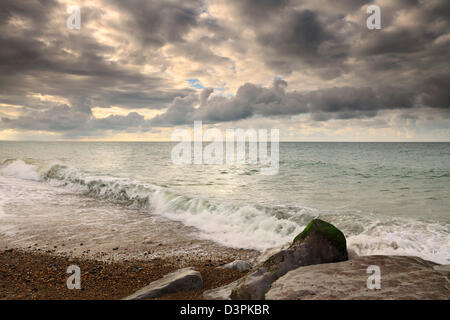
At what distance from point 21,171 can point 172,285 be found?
2890 cm

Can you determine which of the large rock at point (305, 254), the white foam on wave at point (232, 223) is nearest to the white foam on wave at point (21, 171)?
the white foam on wave at point (232, 223)

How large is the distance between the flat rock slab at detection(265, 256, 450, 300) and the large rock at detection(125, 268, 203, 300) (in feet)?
5.53

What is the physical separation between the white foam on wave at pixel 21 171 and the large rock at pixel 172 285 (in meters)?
24.5

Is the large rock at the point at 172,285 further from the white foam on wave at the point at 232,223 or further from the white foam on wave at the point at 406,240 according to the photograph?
the white foam on wave at the point at 406,240

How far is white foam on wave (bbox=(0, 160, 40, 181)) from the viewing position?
81.0 ft

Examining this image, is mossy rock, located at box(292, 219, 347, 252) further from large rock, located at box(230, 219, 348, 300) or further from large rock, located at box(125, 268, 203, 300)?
large rock, located at box(125, 268, 203, 300)

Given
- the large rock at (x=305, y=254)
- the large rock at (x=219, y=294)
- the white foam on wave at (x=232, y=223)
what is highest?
the large rock at (x=305, y=254)

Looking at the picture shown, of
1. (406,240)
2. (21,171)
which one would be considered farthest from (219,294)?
(21,171)

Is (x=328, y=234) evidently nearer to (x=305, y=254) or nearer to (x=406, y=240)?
(x=305, y=254)

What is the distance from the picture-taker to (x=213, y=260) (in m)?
7.51

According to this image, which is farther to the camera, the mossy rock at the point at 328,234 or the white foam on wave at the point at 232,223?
the white foam on wave at the point at 232,223

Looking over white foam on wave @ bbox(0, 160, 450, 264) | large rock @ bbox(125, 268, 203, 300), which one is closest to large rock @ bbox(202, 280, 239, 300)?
large rock @ bbox(125, 268, 203, 300)

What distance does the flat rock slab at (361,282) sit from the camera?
3.70 m

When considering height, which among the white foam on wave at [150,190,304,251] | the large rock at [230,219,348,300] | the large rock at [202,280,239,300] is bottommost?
the white foam on wave at [150,190,304,251]
